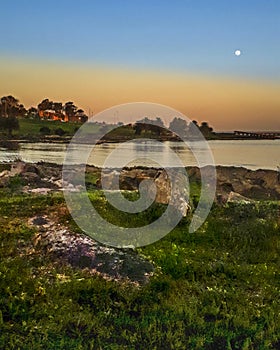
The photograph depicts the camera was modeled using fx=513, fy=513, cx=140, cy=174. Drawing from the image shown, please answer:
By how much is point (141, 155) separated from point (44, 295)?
129ft

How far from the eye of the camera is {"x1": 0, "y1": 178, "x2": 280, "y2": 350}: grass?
7.35 metres

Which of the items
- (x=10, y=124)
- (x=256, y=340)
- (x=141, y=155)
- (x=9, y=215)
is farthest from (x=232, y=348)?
(x=10, y=124)

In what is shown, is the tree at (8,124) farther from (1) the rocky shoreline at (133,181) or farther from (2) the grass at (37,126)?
(1) the rocky shoreline at (133,181)

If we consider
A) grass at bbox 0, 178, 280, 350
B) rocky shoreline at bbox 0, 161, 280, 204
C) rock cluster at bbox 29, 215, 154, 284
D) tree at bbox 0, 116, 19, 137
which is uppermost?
tree at bbox 0, 116, 19, 137

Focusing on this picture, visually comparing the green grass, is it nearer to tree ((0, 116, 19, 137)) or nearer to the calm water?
tree ((0, 116, 19, 137))

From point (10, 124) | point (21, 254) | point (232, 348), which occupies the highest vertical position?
point (10, 124)

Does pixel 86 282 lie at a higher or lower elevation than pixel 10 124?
lower

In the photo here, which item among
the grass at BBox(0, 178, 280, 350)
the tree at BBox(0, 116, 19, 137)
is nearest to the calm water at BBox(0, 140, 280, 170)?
the grass at BBox(0, 178, 280, 350)

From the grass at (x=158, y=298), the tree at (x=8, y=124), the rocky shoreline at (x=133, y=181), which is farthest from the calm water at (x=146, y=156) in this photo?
the tree at (x=8, y=124)

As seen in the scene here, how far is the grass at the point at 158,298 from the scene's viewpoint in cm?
735

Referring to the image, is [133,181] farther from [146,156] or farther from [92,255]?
[146,156]

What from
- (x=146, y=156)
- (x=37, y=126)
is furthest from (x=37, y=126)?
(x=146, y=156)

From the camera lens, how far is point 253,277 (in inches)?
408

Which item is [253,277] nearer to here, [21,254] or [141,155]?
[21,254]
